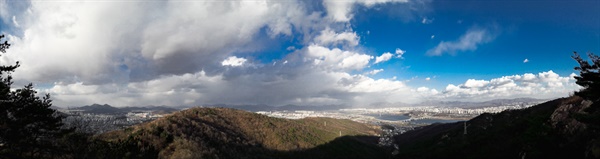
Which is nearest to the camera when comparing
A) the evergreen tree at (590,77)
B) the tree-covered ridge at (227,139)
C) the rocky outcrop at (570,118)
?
the evergreen tree at (590,77)

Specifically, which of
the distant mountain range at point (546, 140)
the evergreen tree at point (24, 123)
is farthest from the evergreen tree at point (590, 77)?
the evergreen tree at point (24, 123)

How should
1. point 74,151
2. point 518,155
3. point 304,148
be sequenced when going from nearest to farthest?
point 74,151
point 518,155
point 304,148

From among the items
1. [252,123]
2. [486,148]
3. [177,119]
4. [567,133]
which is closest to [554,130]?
[567,133]

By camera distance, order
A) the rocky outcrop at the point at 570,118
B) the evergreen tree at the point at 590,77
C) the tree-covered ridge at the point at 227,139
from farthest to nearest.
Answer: the tree-covered ridge at the point at 227,139 → the rocky outcrop at the point at 570,118 → the evergreen tree at the point at 590,77

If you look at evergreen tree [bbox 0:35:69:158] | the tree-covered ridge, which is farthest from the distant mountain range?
evergreen tree [bbox 0:35:69:158]

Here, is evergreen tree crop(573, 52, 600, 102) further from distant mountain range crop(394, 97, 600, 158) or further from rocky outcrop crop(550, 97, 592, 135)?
rocky outcrop crop(550, 97, 592, 135)

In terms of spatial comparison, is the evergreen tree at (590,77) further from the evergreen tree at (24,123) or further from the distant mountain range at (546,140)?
the evergreen tree at (24,123)

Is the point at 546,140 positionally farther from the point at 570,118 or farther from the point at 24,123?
the point at 24,123

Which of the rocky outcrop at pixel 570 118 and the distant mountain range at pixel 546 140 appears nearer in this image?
the distant mountain range at pixel 546 140

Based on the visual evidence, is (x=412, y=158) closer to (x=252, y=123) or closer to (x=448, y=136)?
(x=448, y=136)
